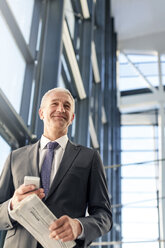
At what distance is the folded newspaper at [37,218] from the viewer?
180cm

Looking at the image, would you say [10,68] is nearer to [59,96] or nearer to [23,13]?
[23,13]

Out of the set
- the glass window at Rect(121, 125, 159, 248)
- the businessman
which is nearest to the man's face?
the businessman

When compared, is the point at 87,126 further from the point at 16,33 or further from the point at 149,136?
the point at 149,136

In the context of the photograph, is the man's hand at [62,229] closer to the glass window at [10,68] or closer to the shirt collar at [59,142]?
the shirt collar at [59,142]

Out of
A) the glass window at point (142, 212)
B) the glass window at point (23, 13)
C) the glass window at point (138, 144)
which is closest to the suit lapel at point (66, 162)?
the glass window at point (23, 13)

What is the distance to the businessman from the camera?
80.0 inches

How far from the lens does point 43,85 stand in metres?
5.43

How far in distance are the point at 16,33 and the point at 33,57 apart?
0.56 m

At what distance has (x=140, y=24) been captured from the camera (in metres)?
19.7

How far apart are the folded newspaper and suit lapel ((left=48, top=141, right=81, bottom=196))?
0.24m

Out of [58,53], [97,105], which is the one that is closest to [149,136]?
[97,105]

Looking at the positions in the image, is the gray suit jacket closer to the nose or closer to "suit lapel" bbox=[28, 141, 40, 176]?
"suit lapel" bbox=[28, 141, 40, 176]

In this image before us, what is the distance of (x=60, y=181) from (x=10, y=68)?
3.10 metres

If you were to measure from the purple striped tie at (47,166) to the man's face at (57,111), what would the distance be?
11 centimetres
